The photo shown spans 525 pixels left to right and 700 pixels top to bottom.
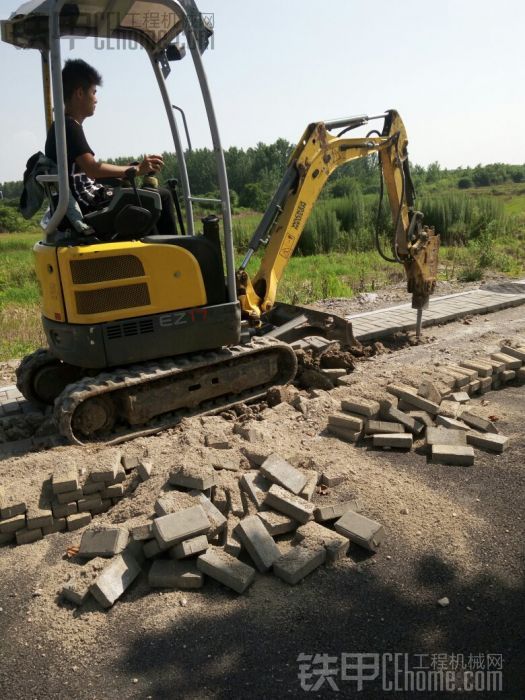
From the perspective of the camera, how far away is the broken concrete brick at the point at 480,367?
5.94m

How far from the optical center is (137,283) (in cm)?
480

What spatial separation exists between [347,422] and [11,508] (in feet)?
8.62

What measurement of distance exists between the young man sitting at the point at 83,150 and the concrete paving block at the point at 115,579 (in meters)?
2.89

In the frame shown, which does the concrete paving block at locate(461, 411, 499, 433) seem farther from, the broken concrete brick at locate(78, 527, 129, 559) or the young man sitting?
the young man sitting

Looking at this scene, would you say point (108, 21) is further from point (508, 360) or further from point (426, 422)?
point (508, 360)

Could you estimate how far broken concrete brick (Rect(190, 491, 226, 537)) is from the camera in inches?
137

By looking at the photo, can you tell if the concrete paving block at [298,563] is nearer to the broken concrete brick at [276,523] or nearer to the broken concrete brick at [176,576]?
the broken concrete brick at [276,523]

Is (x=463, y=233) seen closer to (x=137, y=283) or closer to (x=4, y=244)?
(x=137, y=283)

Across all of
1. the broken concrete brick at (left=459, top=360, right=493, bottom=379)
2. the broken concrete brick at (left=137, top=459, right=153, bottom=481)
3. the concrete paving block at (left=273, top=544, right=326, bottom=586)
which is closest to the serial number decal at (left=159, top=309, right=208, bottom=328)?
the broken concrete brick at (left=137, top=459, right=153, bottom=481)

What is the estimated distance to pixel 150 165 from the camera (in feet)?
15.6

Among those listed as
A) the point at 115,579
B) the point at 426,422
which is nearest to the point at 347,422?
the point at 426,422

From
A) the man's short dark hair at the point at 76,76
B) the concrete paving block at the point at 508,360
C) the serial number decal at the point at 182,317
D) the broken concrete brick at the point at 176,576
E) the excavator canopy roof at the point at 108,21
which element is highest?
the excavator canopy roof at the point at 108,21

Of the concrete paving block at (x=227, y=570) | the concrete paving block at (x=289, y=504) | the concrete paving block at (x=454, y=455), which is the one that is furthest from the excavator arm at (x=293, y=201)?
the concrete paving block at (x=227, y=570)

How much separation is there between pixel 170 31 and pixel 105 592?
15.2 ft
